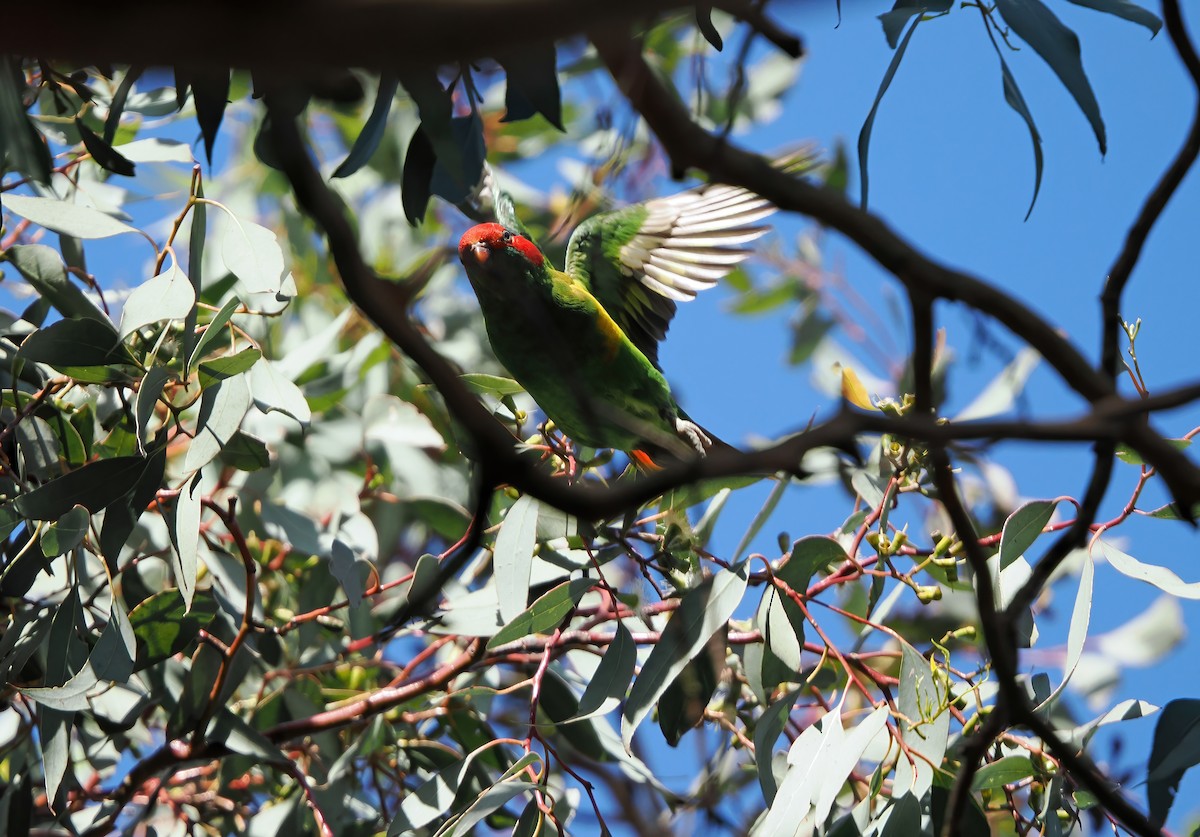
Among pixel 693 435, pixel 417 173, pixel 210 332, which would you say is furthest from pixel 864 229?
pixel 693 435

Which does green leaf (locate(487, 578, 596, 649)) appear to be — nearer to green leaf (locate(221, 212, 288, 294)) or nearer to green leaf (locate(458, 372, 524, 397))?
green leaf (locate(458, 372, 524, 397))

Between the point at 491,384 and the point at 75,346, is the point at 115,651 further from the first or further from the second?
the point at 491,384

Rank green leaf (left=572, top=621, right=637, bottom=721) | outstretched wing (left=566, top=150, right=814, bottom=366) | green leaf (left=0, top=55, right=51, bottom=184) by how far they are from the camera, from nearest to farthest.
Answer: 1. green leaf (left=0, top=55, right=51, bottom=184)
2. green leaf (left=572, top=621, right=637, bottom=721)
3. outstretched wing (left=566, top=150, right=814, bottom=366)

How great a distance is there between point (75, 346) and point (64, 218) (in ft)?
0.94

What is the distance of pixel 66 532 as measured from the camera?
1649mm

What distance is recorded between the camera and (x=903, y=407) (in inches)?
75.5

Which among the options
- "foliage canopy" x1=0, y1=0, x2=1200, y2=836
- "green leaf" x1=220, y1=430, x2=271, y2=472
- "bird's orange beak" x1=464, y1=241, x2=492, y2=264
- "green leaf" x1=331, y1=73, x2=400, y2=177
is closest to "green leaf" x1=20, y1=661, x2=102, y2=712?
"foliage canopy" x1=0, y1=0, x2=1200, y2=836

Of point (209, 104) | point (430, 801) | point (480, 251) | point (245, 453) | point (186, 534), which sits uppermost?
point (480, 251)

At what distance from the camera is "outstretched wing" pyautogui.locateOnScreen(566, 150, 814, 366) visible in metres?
2.53

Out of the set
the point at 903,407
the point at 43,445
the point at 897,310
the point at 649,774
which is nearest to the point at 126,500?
the point at 43,445

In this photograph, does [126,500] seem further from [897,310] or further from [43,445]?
[897,310]

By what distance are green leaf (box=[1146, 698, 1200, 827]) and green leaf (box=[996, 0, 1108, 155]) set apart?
2.58 ft

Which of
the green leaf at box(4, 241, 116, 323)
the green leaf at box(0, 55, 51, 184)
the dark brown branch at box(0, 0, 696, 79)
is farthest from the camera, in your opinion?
the green leaf at box(4, 241, 116, 323)

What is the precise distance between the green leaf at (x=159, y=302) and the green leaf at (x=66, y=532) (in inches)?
10.9
